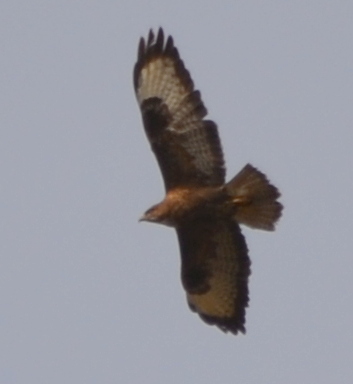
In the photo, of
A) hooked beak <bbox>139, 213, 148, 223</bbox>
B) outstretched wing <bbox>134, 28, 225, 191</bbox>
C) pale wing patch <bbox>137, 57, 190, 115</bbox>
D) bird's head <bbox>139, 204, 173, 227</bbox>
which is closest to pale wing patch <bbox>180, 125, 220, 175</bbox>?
outstretched wing <bbox>134, 28, 225, 191</bbox>

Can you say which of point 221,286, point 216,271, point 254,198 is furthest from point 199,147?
point 221,286

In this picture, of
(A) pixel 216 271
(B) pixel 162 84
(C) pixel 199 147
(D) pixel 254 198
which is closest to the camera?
(D) pixel 254 198

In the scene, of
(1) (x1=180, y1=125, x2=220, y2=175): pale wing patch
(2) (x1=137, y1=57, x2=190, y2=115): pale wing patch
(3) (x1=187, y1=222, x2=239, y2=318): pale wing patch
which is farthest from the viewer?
(3) (x1=187, y1=222, x2=239, y2=318): pale wing patch

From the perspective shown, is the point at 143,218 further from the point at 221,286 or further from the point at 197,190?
the point at 221,286

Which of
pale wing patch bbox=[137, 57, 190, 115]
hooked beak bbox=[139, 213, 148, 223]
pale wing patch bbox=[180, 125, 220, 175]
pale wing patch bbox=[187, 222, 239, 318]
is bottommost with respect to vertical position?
pale wing patch bbox=[187, 222, 239, 318]

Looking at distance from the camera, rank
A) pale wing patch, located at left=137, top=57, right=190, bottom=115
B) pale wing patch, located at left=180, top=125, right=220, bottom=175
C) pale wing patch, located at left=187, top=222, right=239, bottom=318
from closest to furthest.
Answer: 1. pale wing patch, located at left=180, top=125, right=220, bottom=175
2. pale wing patch, located at left=137, top=57, right=190, bottom=115
3. pale wing patch, located at left=187, top=222, right=239, bottom=318

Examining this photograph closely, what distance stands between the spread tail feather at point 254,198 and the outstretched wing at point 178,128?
0.66ft

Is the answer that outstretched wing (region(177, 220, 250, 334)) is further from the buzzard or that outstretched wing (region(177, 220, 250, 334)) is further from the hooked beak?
the hooked beak

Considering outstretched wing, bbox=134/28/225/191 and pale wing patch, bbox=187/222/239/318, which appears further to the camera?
pale wing patch, bbox=187/222/239/318

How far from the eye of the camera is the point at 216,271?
13.3 m

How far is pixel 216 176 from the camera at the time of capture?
12.8m

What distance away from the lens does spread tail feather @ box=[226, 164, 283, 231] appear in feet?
41.5

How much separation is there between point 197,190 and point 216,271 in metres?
0.90

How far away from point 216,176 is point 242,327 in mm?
1401
